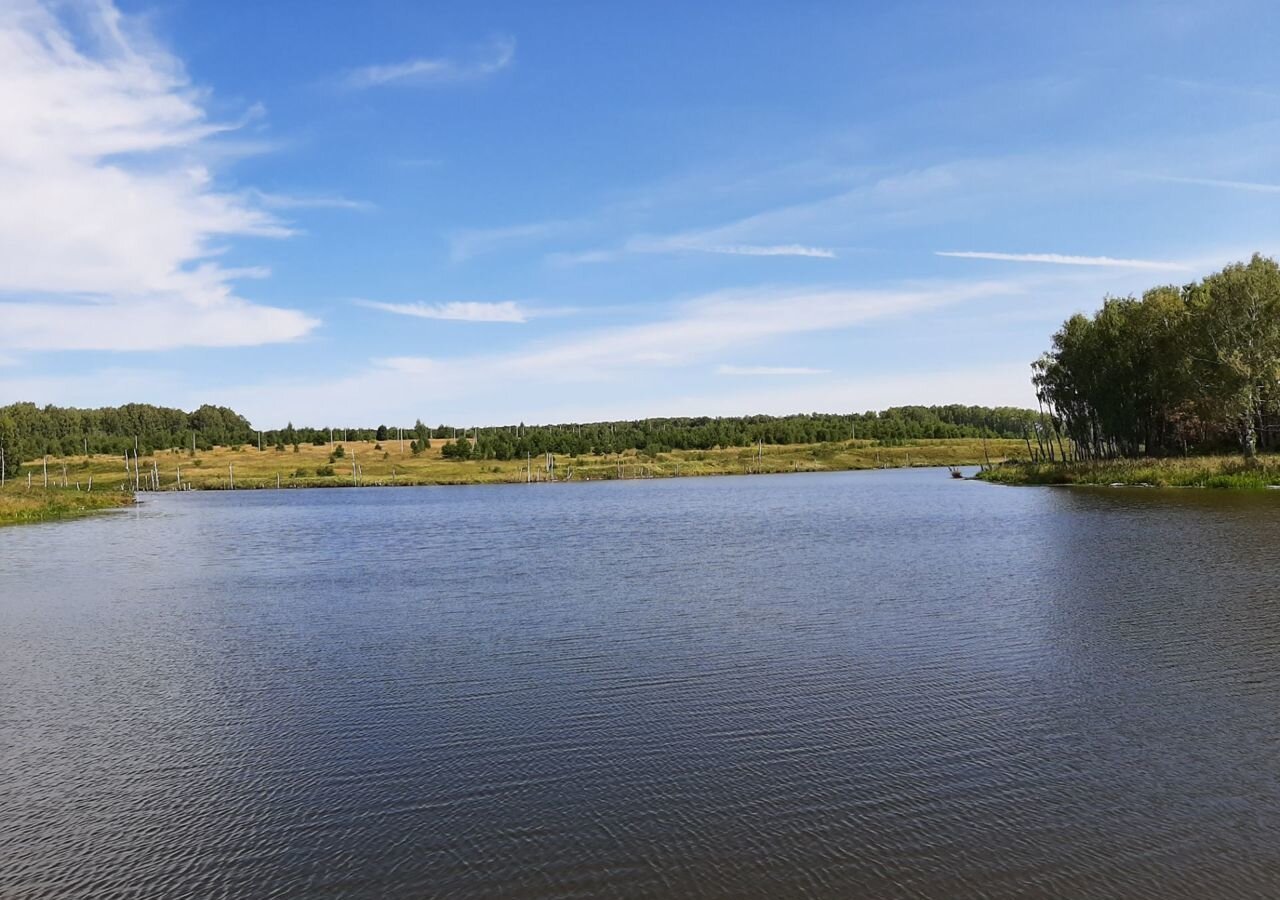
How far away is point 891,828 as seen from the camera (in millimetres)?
9047

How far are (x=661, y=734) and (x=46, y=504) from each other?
79591 mm

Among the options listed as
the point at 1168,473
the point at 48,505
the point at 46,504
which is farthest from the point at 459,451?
the point at 1168,473

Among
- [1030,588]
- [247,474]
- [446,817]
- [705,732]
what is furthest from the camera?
[247,474]

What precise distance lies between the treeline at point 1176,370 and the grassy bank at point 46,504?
83.2 m

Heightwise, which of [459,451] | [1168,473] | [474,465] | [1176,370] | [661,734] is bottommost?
[661,734]

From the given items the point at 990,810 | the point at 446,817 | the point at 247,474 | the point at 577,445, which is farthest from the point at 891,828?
the point at 577,445

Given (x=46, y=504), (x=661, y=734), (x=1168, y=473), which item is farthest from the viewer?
(x=46, y=504)

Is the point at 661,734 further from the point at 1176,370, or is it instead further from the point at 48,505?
the point at 48,505

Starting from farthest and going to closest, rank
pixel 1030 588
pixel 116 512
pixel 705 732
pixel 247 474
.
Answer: pixel 247 474 → pixel 116 512 → pixel 1030 588 → pixel 705 732

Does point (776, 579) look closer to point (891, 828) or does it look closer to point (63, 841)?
point (891, 828)

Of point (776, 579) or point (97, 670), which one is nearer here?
point (97, 670)

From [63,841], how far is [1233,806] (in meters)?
11.9

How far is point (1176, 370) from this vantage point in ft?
215

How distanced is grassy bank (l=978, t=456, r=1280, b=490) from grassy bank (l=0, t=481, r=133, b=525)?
8060 cm
